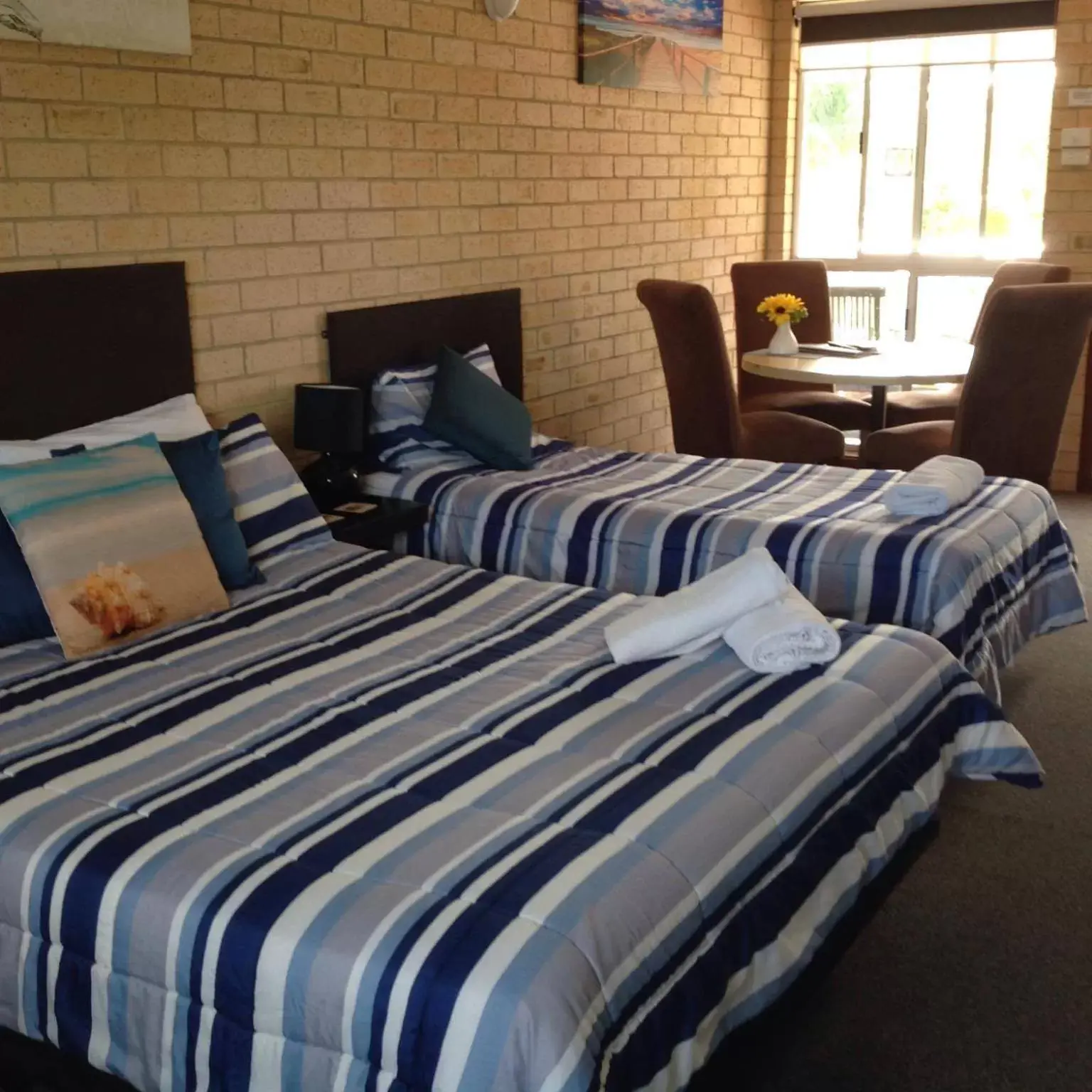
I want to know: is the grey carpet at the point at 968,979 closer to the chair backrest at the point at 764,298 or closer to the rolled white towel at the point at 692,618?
the rolled white towel at the point at 692,618

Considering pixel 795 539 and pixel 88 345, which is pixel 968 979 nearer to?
pixel 795 539

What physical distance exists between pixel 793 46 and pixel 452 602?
15.2ft

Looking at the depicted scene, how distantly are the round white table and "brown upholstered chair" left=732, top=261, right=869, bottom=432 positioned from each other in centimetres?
39

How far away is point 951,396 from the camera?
5.58 m

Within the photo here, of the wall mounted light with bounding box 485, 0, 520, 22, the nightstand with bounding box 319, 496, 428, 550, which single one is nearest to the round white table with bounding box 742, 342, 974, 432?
the wall mounted light with bounding box 485, 0, 520, 22

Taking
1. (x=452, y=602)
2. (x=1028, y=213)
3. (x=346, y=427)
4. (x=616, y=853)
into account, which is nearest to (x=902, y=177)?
(x=1028, y=213)

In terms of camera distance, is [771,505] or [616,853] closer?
[616,853]

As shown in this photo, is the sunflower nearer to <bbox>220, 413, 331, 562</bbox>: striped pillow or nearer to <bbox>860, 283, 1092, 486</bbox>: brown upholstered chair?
<bbox>860, 283, 1092, 486</bbox>: brown upholstered chair

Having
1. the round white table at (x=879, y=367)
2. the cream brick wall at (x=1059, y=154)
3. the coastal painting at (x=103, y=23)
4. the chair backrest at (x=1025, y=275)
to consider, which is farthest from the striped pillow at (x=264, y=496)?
the cream brick wall at (x=1059, y=154)

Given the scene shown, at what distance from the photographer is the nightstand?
3547mm

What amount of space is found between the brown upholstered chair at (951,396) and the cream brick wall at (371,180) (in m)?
1.12

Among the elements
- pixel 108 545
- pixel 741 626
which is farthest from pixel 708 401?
pixel 108 545

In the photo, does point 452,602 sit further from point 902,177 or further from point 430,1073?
point 902,177

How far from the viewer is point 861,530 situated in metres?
3.34
